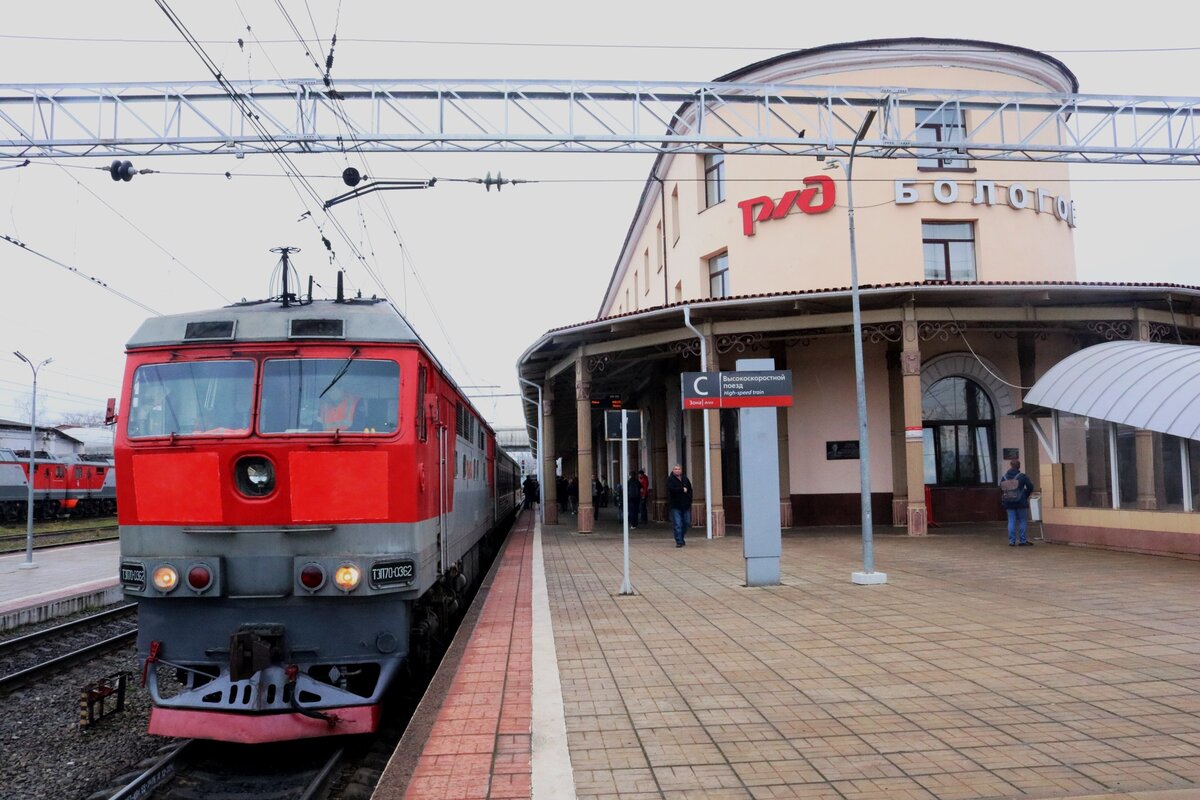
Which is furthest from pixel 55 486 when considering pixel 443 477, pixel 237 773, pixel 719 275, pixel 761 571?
pixel 237 773

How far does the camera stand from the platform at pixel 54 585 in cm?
1187

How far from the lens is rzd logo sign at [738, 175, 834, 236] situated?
21234mm

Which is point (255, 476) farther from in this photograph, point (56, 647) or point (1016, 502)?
point (1016, 502)

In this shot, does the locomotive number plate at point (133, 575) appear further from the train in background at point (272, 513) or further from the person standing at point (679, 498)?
the person standing at point (679, 498)

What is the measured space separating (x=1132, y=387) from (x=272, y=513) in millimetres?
12960

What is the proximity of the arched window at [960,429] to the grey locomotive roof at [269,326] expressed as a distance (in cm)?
1709

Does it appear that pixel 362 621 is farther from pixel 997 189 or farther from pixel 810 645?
pixel 997 189

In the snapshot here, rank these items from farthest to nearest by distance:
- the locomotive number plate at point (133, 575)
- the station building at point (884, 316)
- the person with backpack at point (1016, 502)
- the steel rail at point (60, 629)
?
the station building at point (884, 316) → the person with backpack at point (1016, 502) → the steel rail at point (60, 629) → the locomotive number plate at point (133, 575)

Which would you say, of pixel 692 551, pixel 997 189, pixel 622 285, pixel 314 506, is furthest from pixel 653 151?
pixel 622 285

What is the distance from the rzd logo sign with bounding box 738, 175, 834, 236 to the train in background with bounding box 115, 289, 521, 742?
16.3 meters

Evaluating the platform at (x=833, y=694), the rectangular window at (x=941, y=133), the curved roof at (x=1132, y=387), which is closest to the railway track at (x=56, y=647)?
the platform at (x=833, y=694)

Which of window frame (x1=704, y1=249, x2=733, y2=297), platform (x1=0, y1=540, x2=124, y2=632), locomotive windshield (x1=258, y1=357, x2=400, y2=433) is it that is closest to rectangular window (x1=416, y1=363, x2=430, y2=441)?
locomotive windshield (x1=258, y1=357, x2=400, y2=433)

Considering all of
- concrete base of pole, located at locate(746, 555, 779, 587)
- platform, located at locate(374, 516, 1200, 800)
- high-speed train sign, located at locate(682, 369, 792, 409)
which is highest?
high-speed train sign, located at locate(682, 369, 792, 409)

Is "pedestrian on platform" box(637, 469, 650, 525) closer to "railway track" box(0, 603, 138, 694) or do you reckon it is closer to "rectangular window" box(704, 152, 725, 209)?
"rectangular window" box(704, 152, 725, 209)
